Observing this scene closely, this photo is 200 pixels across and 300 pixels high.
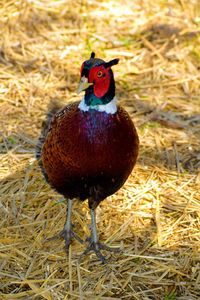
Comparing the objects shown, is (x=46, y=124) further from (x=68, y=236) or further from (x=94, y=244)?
(x=94, y=244)

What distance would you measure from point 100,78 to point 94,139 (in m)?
0.35

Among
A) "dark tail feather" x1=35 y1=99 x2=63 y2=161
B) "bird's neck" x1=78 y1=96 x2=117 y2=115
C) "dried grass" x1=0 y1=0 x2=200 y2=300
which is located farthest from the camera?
"dark tail feather" x1=35 y1=99 x2=63 y2=161

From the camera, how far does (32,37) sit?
234 inches

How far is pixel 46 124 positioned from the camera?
4.96 metres

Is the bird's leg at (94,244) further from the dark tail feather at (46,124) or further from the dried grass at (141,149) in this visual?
the dark tail feather at (46,124)

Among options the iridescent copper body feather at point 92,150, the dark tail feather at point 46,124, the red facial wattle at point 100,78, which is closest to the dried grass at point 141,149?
the dark tail feather at point 46,124

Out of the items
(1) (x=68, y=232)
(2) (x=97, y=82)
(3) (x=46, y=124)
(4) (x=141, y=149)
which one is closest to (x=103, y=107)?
(2) (x=97, y=82)

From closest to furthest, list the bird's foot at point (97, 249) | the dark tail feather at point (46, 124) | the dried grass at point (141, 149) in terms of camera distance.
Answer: the dried grass at point (141, 149) → the bird's foot at point (97, 249) → the dark tail feather at point (46, 124)

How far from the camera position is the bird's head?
→ 3.34m

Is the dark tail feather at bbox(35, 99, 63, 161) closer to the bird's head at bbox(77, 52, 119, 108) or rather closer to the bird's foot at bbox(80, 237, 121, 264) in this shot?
the bird's foot at bbox(80, 237, 121, 264)

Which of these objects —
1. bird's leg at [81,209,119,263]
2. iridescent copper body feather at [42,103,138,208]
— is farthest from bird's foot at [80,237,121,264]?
iridescent copper body feather at [42,103,138,208]

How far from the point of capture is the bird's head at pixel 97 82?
3342 millimetres

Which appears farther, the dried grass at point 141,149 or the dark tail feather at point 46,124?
the dark tail feather at point 46,124

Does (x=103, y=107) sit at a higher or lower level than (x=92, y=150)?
higher
